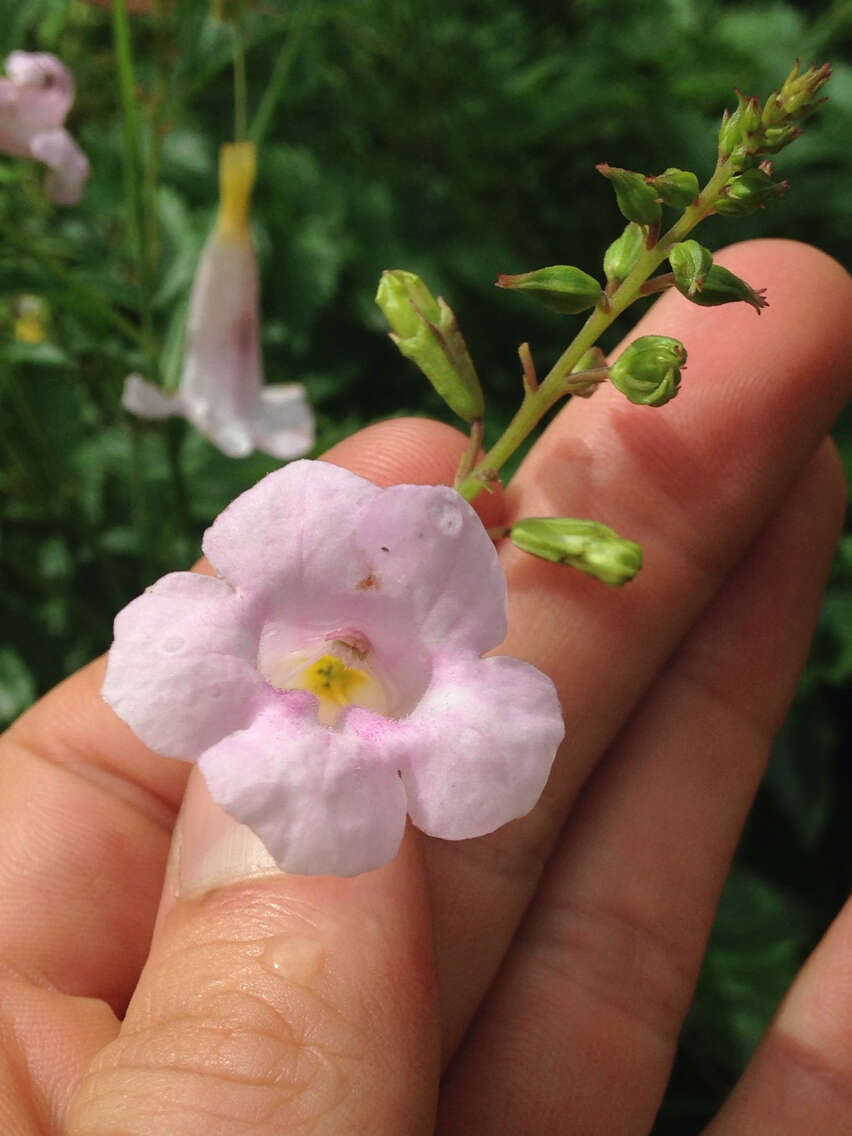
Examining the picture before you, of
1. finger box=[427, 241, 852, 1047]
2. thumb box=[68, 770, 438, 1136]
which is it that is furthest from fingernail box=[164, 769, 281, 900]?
finger box=[427, 241, 852, 1047]

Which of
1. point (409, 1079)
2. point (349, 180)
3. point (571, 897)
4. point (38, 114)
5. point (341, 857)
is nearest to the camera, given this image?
point (341, 857)

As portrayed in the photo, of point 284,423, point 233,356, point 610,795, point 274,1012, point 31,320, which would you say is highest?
point 274,1012

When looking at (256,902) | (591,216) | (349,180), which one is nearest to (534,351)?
(591,216)

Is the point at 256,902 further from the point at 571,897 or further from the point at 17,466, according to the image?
the point at 17,466

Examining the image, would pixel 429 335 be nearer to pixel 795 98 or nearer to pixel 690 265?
pixel 690 265

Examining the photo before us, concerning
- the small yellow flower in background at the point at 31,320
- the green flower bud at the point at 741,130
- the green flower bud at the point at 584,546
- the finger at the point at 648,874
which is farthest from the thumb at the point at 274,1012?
the small yellow flower in background at the point at 31,320

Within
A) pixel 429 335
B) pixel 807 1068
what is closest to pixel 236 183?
pixel 429 335
